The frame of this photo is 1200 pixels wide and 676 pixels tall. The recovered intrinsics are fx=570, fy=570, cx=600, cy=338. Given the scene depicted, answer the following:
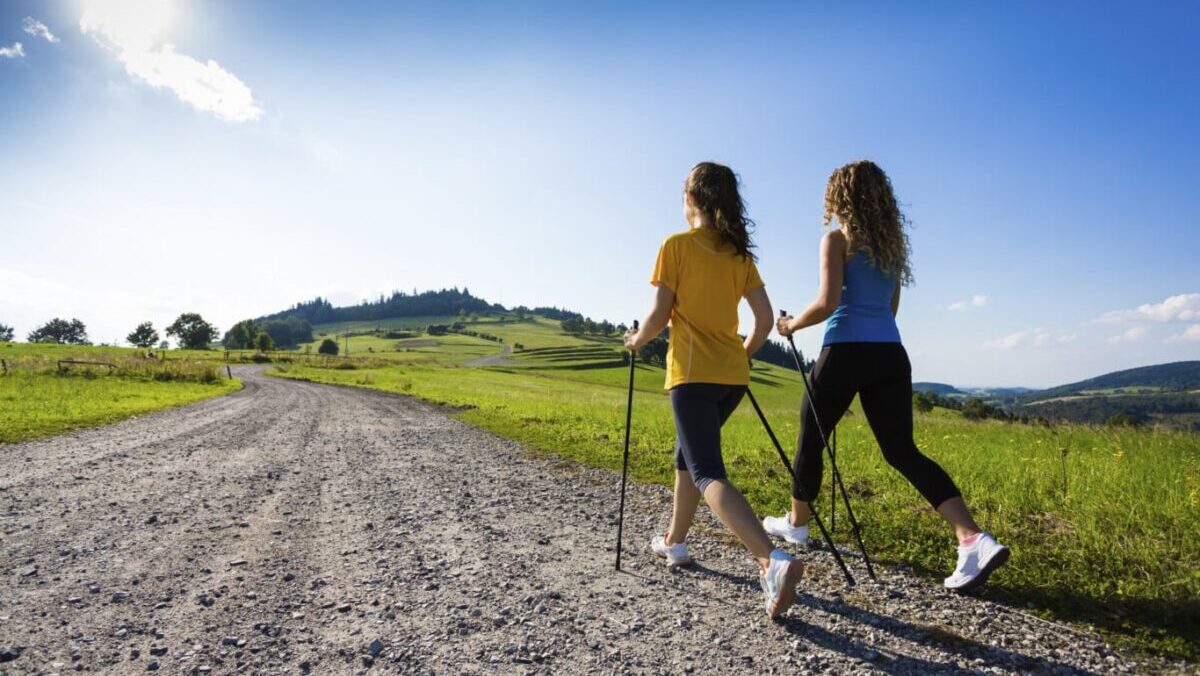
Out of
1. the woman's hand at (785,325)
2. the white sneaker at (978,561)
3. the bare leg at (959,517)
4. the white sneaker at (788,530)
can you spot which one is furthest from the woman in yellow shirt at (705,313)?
the white sneaker at (978,561)

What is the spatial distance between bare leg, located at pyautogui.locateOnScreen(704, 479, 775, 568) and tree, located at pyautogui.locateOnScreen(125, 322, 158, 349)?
153m

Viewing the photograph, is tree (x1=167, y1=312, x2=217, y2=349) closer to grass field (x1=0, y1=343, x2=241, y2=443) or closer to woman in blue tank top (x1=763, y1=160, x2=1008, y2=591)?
grass field (x1=0, y1=343, x2=241, y2=443)

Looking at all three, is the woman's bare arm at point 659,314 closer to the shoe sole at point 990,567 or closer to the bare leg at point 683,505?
the bare leg at point 683,505

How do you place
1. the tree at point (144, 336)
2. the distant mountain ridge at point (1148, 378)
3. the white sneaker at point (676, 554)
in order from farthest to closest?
1. the distant mountain ridge at point (1148, 378)
2. the tree at point (144, 336)
3. the white sneaker at point (676, 554)

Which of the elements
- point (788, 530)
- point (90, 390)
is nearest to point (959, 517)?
point (788, 530)

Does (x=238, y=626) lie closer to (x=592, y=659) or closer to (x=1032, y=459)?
(x=592, y=659)

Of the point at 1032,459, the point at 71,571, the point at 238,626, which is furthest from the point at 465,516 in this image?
the point at 1032,459

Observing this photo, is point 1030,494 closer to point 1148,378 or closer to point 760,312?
point 760,312

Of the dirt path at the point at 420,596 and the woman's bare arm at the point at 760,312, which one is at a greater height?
the woman's bare arm at the point at 760,312

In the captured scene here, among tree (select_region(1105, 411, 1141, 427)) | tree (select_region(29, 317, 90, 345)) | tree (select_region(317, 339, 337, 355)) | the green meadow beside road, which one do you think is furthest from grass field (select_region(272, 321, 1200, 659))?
tree (select_region(29, 317, 90, 345))

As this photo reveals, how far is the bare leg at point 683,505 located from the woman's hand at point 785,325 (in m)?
1.55

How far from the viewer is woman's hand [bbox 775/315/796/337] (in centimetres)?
502

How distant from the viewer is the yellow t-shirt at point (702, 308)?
423 centimetres

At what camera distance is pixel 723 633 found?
3660 millimetres
